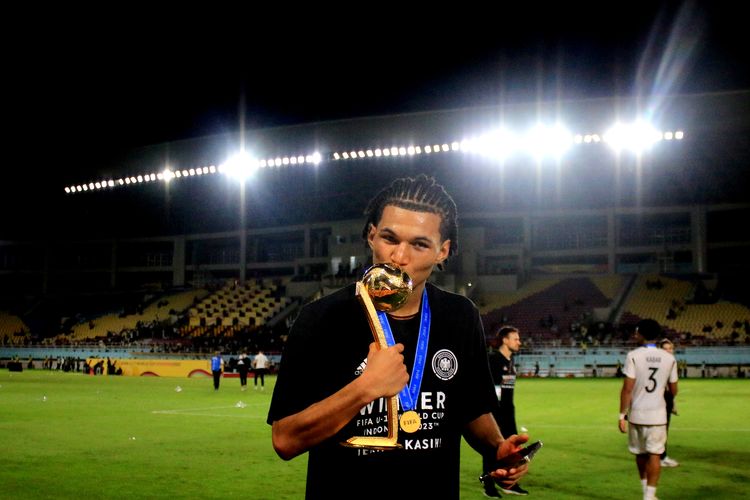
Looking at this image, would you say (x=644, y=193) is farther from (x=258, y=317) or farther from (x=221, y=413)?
(x=221, y=413)

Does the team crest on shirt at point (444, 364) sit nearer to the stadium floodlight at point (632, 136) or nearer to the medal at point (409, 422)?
the medal at point (409, 422)

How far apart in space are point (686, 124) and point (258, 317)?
35.3 metres

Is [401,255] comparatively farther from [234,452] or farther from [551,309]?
[551,309]

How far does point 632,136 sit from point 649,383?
41856 mm

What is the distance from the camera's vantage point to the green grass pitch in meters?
11.0

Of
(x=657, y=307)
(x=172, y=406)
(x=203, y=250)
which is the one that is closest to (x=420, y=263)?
(x=172, y=406)

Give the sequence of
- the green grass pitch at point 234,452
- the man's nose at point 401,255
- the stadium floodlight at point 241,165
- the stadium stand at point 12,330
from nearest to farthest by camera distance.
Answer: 1. the man's nose at point 401,255
2. the green grass pitch at point 234,452
3. the stadium floodlight at point 241,165
4. the stadium stand at point 12,330

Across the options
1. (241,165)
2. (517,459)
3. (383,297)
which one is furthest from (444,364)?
(241,165)

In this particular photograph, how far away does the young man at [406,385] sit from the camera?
121 inches

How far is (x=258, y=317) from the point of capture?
6538 centimetres

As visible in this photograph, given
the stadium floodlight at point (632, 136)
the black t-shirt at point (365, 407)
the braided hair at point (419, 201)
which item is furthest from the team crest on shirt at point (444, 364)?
the stadium floodlight at point (632, 136)

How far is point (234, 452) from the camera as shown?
47.8 ft

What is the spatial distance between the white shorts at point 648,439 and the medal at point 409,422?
305 inches

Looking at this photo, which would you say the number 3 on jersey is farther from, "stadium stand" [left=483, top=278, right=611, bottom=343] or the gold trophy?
"stadium stand" [left=483, top=278, right=611, bottom=343]
